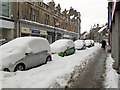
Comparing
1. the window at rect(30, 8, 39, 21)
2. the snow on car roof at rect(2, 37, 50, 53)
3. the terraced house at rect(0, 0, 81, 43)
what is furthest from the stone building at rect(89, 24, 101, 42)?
the snow on car roof at rect(2, 37, 50, 53)

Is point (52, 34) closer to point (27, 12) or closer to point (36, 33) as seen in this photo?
point (36, 33)

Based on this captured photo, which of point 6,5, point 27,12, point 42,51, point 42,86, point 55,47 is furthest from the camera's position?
point 27,12

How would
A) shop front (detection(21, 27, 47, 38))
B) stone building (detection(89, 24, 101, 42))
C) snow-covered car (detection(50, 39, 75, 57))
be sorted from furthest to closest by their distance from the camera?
stone building (detection(89, 24, 101, 42))
shop front (detection(21, 27, 47, 38))
snow-covered car (detection(50, 39, 75, 57))

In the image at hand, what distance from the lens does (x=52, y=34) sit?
26.1m

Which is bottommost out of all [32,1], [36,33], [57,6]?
[36,33]

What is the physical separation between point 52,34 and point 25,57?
68.2 ft

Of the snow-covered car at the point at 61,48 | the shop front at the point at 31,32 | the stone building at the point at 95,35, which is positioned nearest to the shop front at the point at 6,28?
the shop front at the point at 31,32

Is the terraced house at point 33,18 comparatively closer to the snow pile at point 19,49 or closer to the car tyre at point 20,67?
the snow pile at point 19,49

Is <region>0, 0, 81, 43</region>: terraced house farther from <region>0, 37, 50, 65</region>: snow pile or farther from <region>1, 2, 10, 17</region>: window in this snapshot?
<region>0, 37, 50, 65</region>: snow pile

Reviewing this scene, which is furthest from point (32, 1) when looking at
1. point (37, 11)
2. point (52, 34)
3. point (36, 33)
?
point (52, 34)

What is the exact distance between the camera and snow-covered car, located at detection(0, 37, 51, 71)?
5.00 m

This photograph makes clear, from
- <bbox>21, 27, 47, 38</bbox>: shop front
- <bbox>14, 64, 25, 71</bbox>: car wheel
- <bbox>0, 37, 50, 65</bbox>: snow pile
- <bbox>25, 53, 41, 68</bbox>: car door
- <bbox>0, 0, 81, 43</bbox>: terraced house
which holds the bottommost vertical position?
<bbox>14, 64, 25, 71</bbox>: car wheel

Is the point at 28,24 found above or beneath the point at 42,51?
above

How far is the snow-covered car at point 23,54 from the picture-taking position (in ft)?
16.4
